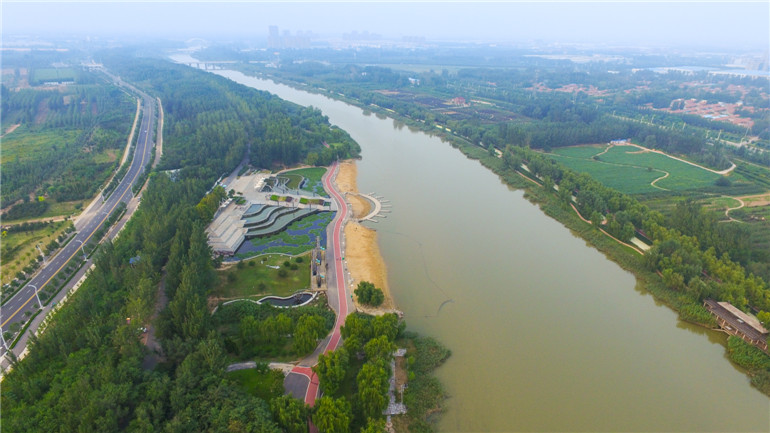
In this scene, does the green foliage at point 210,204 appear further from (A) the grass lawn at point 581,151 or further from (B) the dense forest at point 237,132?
(A) the grass lawn at point 581,151

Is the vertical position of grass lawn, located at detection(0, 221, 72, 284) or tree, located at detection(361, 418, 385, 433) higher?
tree, located at detection(361, 418, 385, 433)

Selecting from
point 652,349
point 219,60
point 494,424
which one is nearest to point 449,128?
point 652,349

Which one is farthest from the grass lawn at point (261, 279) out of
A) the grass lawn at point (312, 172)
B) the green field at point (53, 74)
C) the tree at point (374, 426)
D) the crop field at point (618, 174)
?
the green field at point (53, 74)

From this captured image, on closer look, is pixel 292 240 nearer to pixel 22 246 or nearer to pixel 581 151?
pixel 22 246

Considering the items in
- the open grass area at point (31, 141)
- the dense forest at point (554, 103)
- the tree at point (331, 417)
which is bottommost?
the tree at point (331, 417)

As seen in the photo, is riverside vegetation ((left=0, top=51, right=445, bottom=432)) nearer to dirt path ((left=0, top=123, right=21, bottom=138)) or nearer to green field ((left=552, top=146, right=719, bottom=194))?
green field ((left=552, top=146, right=719, bottom=194))

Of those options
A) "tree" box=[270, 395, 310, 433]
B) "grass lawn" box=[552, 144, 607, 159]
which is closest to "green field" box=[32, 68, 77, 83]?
"grass lawn" box=[552, 144, 607, 159]
